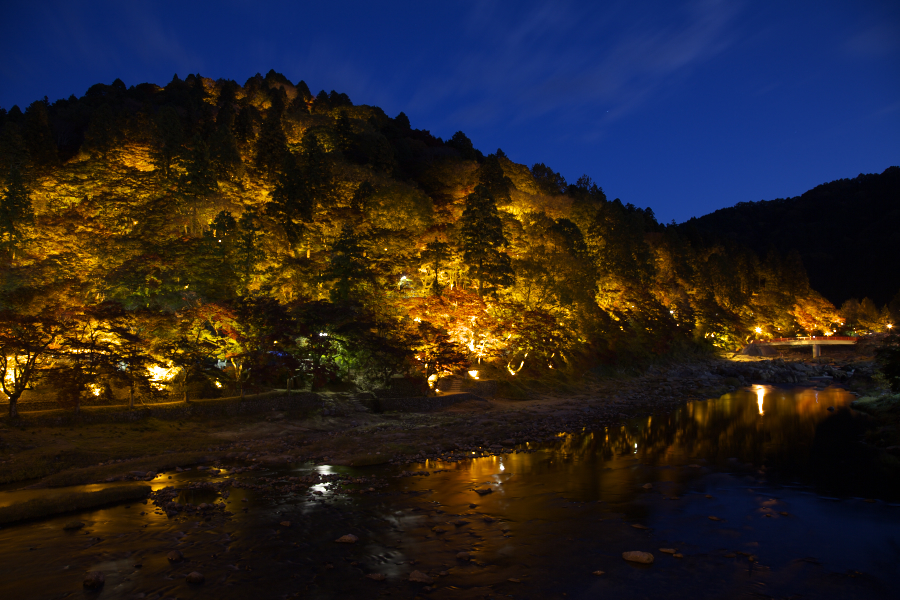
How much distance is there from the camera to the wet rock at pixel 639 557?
31.3 ft

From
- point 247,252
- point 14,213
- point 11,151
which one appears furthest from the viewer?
point 11,151

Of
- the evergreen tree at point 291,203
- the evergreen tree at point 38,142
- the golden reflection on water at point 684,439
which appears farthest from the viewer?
the evergreen tree at point 38,142

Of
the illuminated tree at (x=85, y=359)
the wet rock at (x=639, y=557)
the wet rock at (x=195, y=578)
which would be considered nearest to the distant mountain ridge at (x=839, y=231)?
the wet rock at (x=639, y=557)

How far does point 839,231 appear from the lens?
127500mm

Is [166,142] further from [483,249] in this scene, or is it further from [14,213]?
[483,249]

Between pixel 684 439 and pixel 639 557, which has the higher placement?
pixel 639 557

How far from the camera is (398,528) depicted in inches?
451

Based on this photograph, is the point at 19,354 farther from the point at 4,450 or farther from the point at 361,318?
the point at 361,318

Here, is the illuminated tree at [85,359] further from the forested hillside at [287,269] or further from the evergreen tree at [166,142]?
the evergreen tree at [166,142]

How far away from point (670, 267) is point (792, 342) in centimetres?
2049

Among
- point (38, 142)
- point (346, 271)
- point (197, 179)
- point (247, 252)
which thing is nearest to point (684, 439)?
point (346, 271)

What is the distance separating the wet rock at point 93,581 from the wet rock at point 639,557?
994 centimetres

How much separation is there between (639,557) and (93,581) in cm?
1023

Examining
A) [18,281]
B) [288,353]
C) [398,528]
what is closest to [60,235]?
[18,281]
